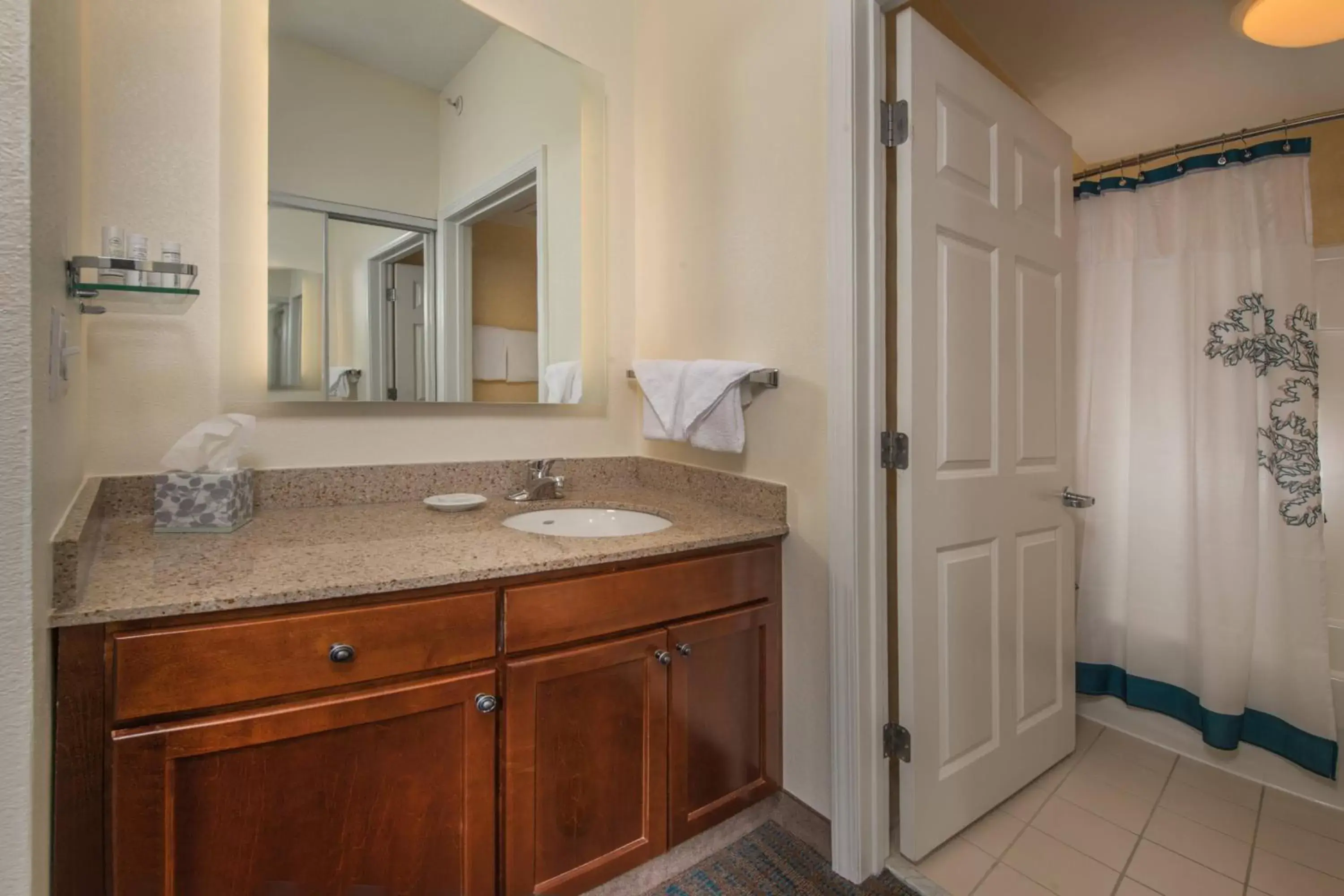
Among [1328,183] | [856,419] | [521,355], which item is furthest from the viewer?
[1328,183]

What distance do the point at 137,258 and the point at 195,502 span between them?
0.47m

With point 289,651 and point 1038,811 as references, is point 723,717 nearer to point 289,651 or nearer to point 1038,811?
point 289,651

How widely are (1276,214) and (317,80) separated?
9.06 ft

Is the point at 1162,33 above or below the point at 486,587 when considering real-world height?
above

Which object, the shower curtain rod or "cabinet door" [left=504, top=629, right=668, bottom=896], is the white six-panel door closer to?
the shower curtain rod

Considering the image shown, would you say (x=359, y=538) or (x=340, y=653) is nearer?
(x=340, y=653)

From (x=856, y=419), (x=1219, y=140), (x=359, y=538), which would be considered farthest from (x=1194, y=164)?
(x=359, y=538)

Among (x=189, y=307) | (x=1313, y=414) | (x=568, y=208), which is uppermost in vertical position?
(x=568, y=208)

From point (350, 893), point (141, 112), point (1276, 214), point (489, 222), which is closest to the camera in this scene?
point (350, 893)

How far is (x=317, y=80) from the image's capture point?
1.39 metres

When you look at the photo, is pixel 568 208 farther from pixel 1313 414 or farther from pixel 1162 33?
pixel 1313 414

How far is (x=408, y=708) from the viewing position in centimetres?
93

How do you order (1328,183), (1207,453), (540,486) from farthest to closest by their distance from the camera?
(1328,183)
(1207,453)
(540,486)

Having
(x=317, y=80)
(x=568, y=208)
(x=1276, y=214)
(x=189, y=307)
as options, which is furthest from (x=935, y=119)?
(x=189, y=307)
